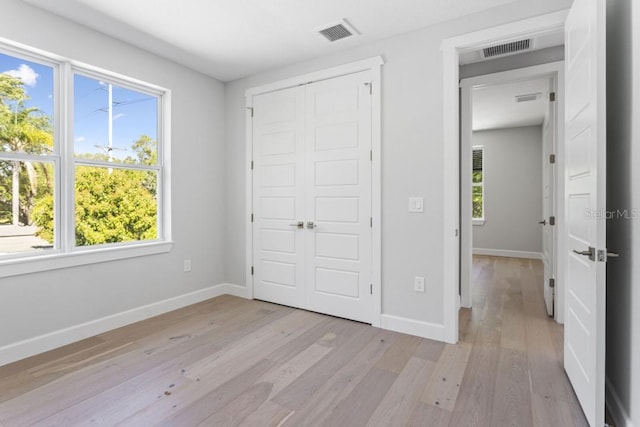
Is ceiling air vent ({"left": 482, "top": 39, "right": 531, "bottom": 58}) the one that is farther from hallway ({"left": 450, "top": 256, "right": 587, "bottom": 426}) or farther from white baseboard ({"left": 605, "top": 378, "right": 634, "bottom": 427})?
white baseboard ({"left": 605, "top": 378, "right": 634, "bottom": 427})

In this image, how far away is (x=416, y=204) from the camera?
2.89m

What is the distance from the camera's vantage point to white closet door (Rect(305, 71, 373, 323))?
3.17 m

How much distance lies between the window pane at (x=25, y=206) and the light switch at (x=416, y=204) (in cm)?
299

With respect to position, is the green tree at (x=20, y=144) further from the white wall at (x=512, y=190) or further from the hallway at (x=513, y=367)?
the white wall at (x=512, y=190)

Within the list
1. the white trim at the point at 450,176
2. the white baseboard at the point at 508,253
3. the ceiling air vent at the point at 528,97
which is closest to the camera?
the white trim at the point at 450,176

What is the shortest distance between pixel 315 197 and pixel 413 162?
1.06 metres

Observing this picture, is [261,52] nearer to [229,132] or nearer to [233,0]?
[233,0]

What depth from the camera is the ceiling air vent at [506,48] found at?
3.04 meters

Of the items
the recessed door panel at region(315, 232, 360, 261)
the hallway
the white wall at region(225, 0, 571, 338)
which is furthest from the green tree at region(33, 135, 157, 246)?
the hallway

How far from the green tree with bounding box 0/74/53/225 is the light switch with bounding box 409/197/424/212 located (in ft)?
9.88

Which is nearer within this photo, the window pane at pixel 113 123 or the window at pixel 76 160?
the window at pixel 76 160

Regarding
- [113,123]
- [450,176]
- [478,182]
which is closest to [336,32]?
[450,176]

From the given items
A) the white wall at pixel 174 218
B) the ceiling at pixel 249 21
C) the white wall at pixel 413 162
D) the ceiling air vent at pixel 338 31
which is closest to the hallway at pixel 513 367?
the white wall at pixel 413 162

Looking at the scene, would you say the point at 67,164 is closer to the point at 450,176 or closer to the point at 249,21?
the point at 249,21
